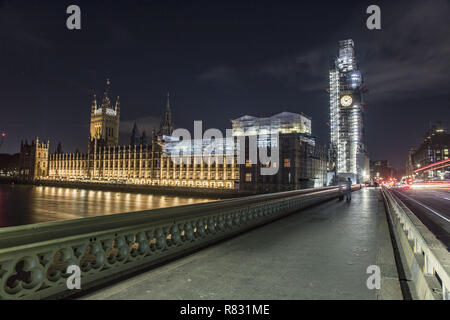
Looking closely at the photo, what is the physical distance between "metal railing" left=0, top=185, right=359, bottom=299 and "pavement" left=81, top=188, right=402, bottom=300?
1.31 ft

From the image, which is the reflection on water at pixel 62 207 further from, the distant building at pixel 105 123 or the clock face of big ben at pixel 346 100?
the distant building at pixel 105 123

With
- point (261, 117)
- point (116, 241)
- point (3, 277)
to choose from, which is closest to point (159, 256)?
point (116, 241)

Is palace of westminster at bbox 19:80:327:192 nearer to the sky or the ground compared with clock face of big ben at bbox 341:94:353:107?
nearer to the ground

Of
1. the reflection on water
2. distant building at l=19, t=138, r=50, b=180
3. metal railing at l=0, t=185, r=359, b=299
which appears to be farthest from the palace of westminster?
metal railing at l=0, t=185, r=359, b=299

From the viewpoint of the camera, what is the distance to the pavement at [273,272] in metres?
4.57

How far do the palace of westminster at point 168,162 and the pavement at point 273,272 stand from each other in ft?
166

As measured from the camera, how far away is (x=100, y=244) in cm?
519

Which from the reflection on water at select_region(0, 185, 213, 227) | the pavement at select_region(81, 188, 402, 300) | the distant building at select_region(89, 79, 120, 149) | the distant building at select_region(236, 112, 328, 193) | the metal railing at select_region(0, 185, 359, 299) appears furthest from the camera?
the distant building at select_region(89, 79, 120, 149)

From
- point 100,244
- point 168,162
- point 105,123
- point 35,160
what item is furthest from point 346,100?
point 35,160

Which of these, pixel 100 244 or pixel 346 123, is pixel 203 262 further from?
pixel 346 123

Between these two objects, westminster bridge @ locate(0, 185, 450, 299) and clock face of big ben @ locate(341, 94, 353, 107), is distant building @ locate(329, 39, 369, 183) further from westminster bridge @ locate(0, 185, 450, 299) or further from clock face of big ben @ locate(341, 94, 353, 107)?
westminster bridge @ locate(0, 185, 450, 299)

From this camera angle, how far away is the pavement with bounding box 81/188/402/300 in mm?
4566

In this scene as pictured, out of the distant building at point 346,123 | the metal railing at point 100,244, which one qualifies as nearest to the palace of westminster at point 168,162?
the distant building at point 346,123

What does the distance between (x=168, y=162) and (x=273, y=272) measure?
8971cm
